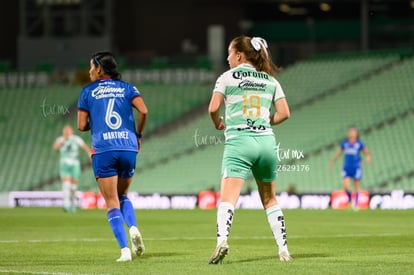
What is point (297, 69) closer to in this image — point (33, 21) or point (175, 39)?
point (175, 39)

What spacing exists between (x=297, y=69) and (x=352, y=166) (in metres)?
14.5

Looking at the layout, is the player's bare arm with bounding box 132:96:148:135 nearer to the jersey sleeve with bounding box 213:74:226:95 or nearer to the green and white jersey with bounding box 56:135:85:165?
the jersey sleeve with bounding box 213:74:226:95

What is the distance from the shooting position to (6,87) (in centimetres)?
4419

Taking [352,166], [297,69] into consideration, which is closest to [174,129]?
[297,69]

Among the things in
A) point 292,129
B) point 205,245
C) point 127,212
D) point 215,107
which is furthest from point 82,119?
point 292,129

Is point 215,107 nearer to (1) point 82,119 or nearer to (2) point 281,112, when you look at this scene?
(2) point 281,112

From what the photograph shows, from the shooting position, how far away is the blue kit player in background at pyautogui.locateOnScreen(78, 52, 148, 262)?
12.5 meters

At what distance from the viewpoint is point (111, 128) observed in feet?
41.3

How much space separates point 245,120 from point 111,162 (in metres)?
1.77

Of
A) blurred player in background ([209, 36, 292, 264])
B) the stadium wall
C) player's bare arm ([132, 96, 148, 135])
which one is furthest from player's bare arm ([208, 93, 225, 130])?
the stadium wall

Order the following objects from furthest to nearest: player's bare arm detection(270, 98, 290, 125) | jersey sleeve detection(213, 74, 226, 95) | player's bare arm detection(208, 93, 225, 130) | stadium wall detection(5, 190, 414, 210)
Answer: stadium wall detection(5, 190, 414, 210)
player's bare arm detection(270, 98, 290, 125)
jersey sleeve detection(213, 74, 226, 95)
player's bare arm detection(208, 93, 225, 130)

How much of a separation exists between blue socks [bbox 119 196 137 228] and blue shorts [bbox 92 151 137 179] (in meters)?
0.48

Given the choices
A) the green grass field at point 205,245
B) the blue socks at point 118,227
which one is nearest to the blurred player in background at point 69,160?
the green grass field at point 205,245

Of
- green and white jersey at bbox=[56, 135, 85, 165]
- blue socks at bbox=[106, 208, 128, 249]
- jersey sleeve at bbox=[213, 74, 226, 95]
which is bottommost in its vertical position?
blue socks at bbox=[106, 208, 128, 249]
